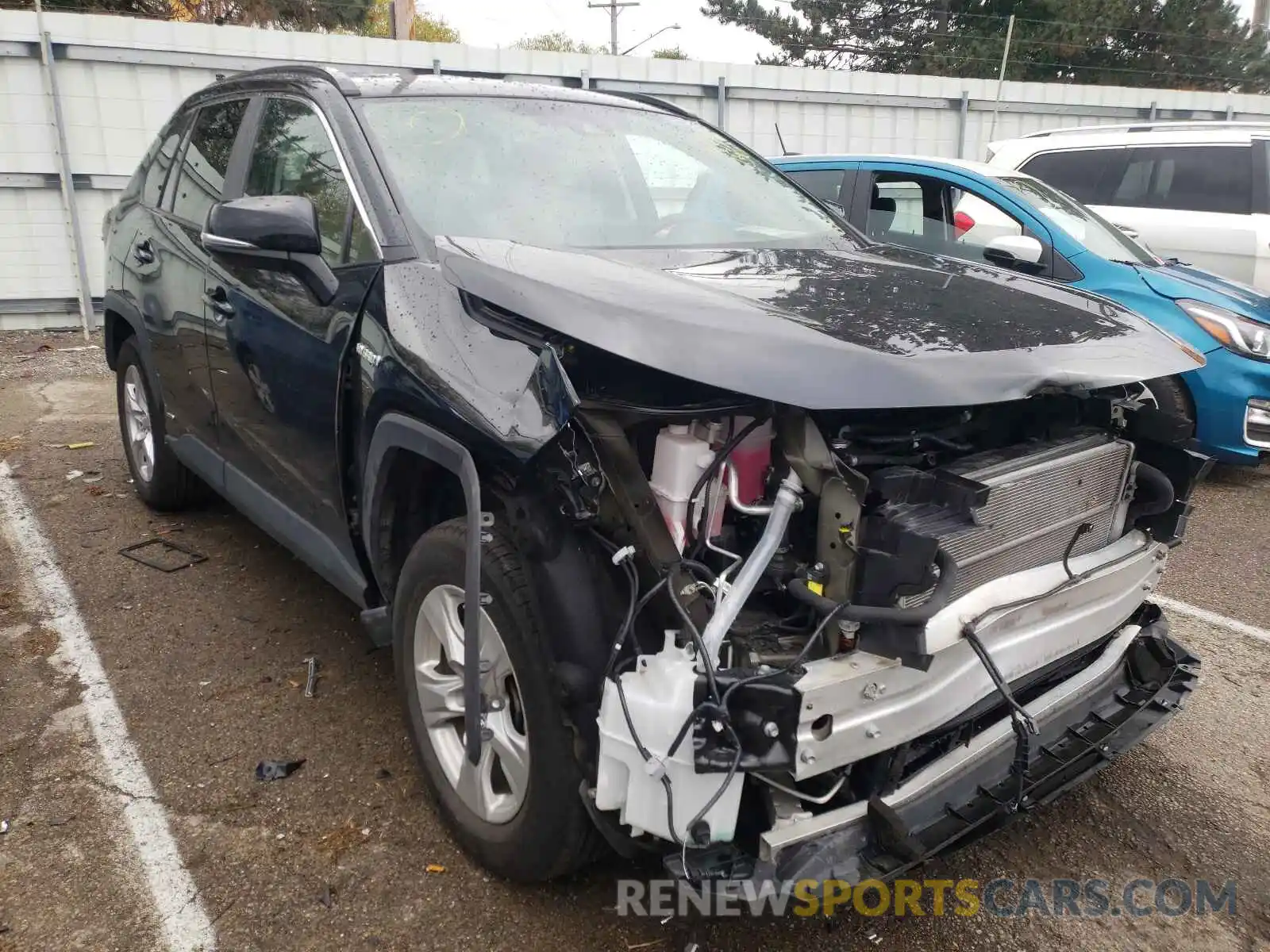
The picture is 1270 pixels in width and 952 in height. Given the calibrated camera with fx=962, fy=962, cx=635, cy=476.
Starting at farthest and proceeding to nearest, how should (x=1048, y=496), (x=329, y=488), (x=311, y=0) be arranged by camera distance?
1. (x=311, y=0)
2. (x=329, y=488)
3. (x=1048, y=496)

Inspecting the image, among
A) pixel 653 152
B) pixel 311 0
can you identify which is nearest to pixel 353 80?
pixel 653 152

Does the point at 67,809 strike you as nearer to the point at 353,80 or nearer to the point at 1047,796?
the point at 353,80

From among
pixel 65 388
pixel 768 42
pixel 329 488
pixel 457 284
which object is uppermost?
pixel 768 42

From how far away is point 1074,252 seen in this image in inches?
221

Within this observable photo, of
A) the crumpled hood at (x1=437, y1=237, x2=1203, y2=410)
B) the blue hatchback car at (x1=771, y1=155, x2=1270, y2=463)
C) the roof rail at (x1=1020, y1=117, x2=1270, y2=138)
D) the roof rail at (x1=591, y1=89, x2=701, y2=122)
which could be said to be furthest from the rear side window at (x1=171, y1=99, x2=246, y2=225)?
the roof rail at (x1=1020, y1=117, x2=1270, y2=138)

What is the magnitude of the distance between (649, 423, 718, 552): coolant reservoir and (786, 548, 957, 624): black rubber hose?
0.91 feet

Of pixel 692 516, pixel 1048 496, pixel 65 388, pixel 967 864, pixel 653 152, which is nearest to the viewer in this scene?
pixel 692 516

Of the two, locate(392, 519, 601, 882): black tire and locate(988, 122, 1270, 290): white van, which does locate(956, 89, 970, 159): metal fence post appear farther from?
locate(392, 519, 601, 882): black tire

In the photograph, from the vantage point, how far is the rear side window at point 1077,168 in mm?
8016

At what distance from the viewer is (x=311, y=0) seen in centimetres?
2341

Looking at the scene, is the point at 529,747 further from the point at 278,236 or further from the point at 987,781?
the point at 278,236

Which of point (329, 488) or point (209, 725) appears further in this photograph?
point (209, 725)

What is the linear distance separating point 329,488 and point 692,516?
1.36m

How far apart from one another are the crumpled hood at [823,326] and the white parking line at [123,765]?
5.42 feet
